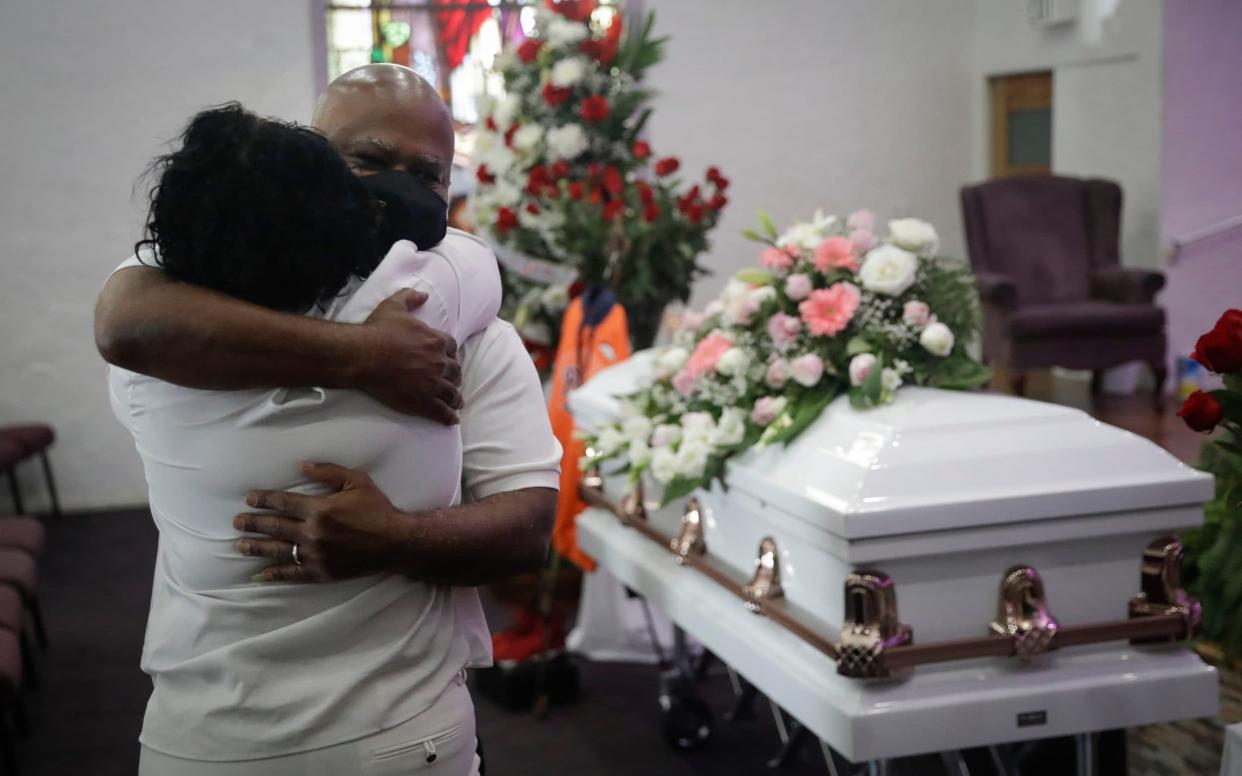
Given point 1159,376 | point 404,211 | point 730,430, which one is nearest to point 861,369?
point 730,430

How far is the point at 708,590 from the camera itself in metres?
2.94

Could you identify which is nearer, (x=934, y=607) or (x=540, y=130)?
(x=934, y=607)

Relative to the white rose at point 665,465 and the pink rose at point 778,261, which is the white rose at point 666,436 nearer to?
the white rose at point 665,465

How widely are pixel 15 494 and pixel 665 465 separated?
5249mm

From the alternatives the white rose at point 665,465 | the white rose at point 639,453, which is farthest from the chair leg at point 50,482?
the white rose at point 665,465

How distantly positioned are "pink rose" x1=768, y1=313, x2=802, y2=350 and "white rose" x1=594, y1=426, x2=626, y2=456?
625 mm

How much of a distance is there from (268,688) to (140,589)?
4858 mm

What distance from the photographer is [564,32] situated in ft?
15.9

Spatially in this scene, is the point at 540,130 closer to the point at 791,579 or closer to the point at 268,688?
the point at 791,579

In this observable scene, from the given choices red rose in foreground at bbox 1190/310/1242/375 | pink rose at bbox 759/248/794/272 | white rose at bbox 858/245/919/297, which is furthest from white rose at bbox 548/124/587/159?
red rose in foreground at bbox 1190/310/1242/375

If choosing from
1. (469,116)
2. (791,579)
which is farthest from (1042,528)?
(469,116)

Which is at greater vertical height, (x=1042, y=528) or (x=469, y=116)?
(x=469, y=116)

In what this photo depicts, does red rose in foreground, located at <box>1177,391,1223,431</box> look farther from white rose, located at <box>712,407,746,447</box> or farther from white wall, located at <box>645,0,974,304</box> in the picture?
white wall, located at <box>645,0,974,304</box>

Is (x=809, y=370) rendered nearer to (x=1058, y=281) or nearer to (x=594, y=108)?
(x=594, y=108)
